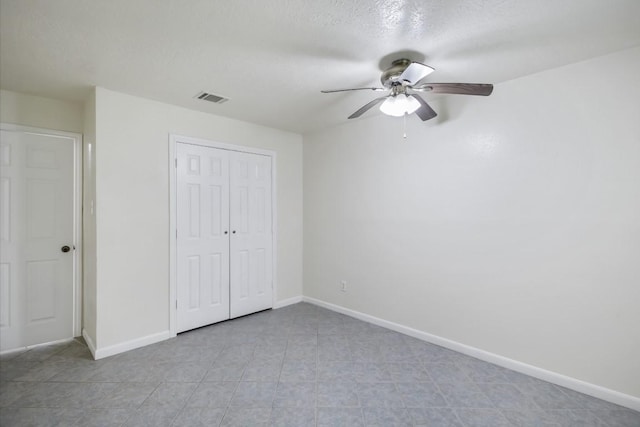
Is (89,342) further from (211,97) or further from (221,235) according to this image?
(211,97)

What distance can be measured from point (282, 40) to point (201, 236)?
227cm

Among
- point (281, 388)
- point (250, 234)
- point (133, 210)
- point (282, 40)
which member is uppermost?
point (282, 40)

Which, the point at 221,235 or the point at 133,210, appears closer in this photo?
the point at 133,210

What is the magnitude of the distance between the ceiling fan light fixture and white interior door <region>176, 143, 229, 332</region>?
2073mm

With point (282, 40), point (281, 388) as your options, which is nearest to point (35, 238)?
point (281, 388)

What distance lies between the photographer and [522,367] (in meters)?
2.42

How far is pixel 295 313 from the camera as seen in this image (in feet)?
12.5

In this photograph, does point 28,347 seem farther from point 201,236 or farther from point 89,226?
point 201,236

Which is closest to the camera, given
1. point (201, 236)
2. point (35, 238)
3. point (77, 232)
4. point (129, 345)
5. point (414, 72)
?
point (414, 72)

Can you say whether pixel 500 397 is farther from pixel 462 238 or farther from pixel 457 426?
pixel 462 238

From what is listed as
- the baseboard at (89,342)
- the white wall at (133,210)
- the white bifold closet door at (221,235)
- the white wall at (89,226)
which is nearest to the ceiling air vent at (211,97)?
the white wall at (133,210)

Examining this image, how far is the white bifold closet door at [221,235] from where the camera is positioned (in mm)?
3195

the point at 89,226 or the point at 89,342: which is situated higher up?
the point at 89,226

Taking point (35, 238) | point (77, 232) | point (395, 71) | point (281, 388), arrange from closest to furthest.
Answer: point (395, 71), point (281, 388), point (35, 238), point (77, 232)
